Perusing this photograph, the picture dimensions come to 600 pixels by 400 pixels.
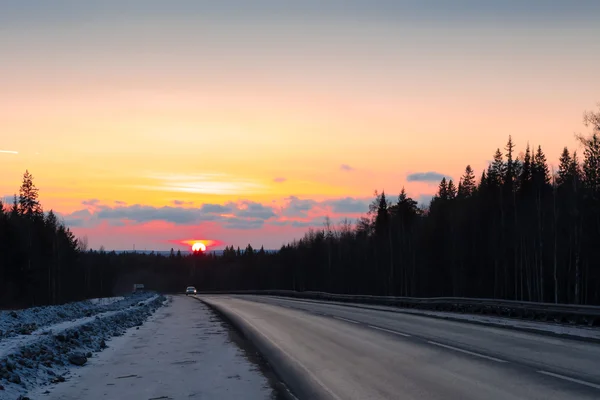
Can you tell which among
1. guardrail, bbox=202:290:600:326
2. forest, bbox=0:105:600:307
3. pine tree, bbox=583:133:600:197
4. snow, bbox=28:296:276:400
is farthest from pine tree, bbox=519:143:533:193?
snow, bbox=28:296:276:400

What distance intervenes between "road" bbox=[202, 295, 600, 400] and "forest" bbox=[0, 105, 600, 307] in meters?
30.7

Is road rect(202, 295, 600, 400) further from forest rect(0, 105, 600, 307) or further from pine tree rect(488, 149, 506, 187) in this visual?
pine tree rect(488, 149, 506, 187)

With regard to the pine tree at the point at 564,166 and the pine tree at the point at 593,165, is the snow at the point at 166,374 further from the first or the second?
the pine tree at the point at 564,166

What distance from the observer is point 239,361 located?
14586 mm

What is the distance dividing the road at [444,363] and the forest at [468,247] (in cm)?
3071

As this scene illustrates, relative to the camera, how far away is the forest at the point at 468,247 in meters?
57.7

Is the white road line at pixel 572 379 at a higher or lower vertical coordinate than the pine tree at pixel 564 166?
lower

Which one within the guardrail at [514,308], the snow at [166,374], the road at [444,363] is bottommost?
the snow at [166,374]

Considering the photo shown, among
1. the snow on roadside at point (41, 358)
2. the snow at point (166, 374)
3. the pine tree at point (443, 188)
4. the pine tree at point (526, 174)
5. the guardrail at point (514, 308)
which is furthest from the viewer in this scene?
the pine tree at point (443, 188)

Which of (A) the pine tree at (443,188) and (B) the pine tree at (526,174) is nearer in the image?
(B) the pine tree at (526,174)

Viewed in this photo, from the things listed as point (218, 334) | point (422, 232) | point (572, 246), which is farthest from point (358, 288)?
point (218, 334)

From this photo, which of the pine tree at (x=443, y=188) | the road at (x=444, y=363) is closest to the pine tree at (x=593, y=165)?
the road at (x=444, y=363)

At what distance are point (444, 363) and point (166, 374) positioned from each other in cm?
590

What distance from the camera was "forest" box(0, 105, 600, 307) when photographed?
57.7 meters
